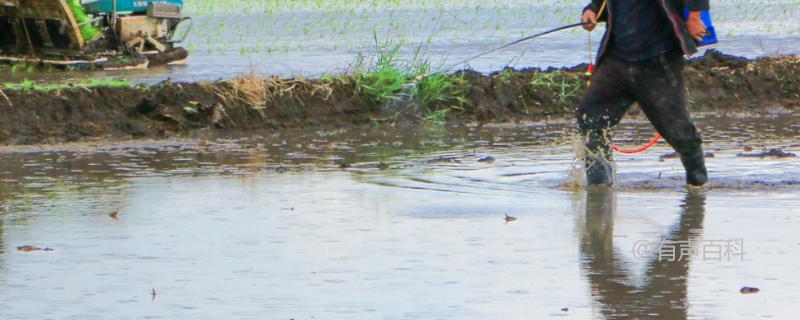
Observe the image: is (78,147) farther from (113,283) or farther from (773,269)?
(773,269)

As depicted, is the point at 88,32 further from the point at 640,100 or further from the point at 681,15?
the point at 681,15

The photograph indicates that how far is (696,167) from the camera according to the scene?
8906mm

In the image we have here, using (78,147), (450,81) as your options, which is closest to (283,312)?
(78,147)

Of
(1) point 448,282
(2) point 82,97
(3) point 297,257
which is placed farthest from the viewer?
(2) point 82,97

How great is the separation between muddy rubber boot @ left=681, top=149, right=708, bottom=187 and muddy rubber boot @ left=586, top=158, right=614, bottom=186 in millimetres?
437

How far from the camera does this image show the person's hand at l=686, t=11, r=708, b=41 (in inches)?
332

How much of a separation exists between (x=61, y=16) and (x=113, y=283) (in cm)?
1259

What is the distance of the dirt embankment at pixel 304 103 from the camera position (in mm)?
11938

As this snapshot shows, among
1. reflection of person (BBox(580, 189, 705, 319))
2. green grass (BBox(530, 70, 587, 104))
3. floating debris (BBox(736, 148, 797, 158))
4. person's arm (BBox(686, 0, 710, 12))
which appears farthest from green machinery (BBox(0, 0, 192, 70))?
reflection of person (BBox(580, 189, 705, 319))

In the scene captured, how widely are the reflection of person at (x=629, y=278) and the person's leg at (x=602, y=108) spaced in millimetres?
714

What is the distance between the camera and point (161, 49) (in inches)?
801

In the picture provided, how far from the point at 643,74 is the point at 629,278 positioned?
2440mm

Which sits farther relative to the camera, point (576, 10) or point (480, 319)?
point (576, 10)

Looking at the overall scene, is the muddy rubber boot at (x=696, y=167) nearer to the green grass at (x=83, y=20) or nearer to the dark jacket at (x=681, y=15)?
the dark jacket at (x=681, y=15)
